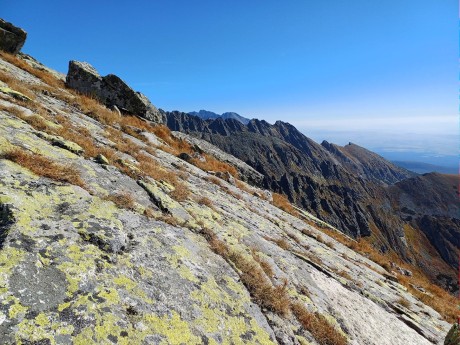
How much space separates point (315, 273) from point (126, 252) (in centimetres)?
759

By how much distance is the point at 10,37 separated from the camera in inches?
1070

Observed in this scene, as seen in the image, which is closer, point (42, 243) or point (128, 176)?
point (42, 243)

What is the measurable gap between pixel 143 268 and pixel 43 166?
4366mm

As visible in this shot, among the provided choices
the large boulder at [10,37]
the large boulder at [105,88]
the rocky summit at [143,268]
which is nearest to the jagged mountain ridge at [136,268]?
the rocky summit at [143,268]

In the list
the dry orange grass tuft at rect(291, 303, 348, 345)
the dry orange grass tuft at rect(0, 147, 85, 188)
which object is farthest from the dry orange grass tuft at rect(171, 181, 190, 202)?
the dry orange grass tuft at rect(291, 303, 348, 345)

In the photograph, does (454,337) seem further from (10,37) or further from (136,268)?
(10,37)

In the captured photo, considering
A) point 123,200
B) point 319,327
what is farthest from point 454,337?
point 123,200

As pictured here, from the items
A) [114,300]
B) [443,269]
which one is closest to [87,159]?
[114,300]

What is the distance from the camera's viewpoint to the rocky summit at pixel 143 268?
4891 mm

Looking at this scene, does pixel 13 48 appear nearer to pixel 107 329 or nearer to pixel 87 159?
pixel 87 159

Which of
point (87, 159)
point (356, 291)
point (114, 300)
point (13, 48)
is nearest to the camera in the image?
point (114, 300)

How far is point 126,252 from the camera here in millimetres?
6738

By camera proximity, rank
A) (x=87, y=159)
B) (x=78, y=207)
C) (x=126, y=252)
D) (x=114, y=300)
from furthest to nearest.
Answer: (x=87, y=159)
(x=78, y=207)
(x=126, y=252)
(x=114, y=300)

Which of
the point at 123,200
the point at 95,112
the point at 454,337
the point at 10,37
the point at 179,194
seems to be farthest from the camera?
the point at 10,37
